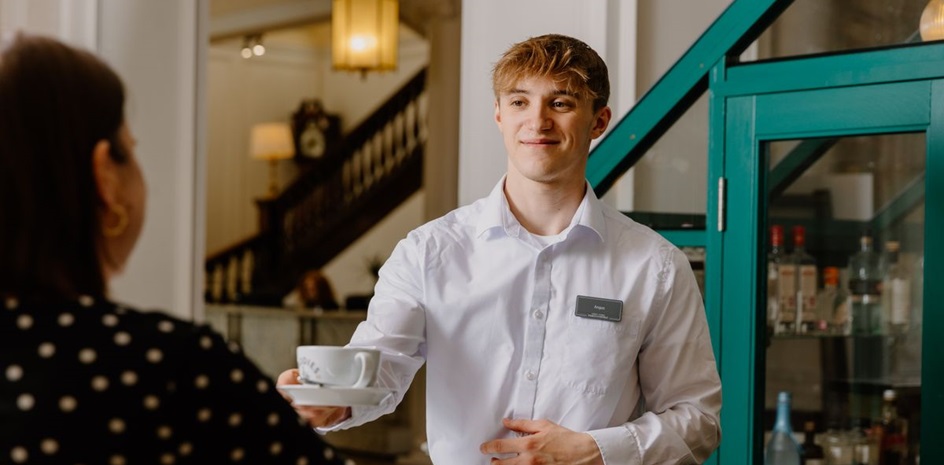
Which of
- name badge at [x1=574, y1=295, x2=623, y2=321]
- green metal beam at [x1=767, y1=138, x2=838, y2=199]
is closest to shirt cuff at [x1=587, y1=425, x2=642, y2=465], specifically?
name badge at [x1=574, y1=295, x2=623, y2=321]

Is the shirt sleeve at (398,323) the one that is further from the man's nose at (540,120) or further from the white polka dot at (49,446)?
the white polka dot at (49,446)

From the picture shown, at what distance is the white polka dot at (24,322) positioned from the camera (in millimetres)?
988

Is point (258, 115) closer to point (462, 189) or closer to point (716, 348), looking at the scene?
point (462, 189)

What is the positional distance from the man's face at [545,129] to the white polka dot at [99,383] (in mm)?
956

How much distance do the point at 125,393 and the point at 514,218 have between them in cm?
96

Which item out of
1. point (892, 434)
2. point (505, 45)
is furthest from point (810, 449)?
point (505, 45)

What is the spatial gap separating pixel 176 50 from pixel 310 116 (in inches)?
302

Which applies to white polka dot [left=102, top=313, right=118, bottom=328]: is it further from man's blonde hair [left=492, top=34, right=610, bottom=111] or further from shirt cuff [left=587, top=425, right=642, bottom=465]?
man's blonde hair [left=492, top=34, right=610, bottom=111]

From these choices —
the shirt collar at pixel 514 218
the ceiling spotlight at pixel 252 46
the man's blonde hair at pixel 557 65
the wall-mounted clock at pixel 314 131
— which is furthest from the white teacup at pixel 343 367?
the wall-mounted clock at pixel 314 131

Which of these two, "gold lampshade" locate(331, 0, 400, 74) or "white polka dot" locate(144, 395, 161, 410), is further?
"gold lampshade" locate(331, 0, 400, 74)

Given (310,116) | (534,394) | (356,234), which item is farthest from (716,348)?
(310,116)

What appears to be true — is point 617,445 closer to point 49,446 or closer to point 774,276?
point 774,276

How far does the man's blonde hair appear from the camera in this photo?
1819 millimetres

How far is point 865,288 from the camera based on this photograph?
2328mm
